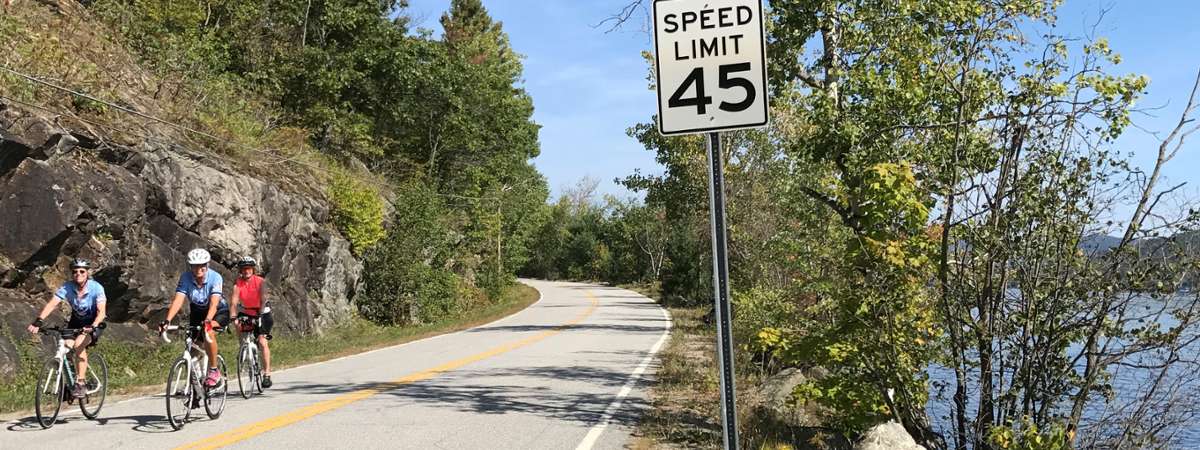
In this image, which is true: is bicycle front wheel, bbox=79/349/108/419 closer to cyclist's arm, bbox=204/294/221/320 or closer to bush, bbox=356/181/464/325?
cyclist's arm, bbox=204/294/221/320

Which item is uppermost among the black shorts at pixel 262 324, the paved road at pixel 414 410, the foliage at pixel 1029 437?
the black shorts at pixel 262 324

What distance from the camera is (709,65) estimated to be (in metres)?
4.90

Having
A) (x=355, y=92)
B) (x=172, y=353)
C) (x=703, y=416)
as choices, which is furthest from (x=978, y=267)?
(x=355, y=92)

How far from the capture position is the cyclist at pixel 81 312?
8.98m

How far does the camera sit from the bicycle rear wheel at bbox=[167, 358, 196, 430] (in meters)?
8.47

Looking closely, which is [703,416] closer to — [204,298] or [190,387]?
[190,387]

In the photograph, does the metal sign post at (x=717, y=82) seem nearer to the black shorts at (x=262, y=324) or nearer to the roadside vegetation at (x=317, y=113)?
the black shorts at (x=262, y=324)

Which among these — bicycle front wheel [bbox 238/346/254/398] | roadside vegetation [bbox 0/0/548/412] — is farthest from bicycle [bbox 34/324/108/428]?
bicycle front wheel [bbox 238/346/254/398]

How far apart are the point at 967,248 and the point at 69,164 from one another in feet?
46.6

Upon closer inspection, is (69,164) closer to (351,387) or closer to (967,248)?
(351,387)

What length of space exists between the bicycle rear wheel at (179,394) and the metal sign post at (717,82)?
6.14 m

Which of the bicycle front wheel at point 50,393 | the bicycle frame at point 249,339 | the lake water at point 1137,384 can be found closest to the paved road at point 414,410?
the bicycle front wheel at point 50,393

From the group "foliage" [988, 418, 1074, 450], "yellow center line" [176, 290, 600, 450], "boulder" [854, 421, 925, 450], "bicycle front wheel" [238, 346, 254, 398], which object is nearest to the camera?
"foliage" [988, 418, 1074, 450]

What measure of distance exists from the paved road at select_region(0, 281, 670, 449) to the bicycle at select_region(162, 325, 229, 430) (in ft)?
0.61
